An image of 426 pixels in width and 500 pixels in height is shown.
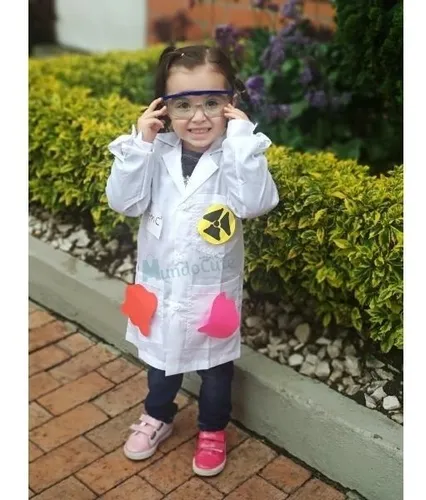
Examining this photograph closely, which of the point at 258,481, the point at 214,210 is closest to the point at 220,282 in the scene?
the point at 214,210

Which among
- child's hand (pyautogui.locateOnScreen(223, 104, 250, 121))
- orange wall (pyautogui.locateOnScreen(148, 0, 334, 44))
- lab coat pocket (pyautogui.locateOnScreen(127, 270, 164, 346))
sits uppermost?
orange wall (pyautogui.locateOnScreen(148, 0, 334, 44))

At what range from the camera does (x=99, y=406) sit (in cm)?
329

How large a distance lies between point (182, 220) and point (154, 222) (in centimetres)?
11

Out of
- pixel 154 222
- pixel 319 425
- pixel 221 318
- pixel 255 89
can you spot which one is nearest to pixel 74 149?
pixel 255 89

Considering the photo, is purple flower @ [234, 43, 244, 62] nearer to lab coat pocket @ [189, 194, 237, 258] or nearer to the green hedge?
the green hedge

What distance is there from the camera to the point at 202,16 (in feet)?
21.7

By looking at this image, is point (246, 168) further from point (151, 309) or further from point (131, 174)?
point (151, 309)

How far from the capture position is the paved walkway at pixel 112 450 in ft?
9.37

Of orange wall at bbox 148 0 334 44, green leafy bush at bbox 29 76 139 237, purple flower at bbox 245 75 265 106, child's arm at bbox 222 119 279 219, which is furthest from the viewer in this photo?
orange wall at bbox 148 0 334 44

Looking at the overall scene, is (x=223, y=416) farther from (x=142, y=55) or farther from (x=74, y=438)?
(x=142, y=55)

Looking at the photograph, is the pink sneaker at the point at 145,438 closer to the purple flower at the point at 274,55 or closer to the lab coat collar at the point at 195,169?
the lab coat collar at the point at 195,169

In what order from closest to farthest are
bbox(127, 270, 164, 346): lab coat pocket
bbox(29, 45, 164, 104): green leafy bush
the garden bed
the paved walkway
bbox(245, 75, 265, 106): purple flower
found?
bbox(127, 270, 164, 346): lab coat pocket < the paved walkway < the garden bed < bbox(245, 75, 265, 106): purple flower < bbox(29, 45, 164, 104): green leafy bush

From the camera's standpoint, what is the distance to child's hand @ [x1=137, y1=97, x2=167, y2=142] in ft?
8.36

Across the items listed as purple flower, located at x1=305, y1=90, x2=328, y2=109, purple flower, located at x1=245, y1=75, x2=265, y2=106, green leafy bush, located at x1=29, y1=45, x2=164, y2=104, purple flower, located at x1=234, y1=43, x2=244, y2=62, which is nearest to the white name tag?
purple flower, located at x1=245, y1=75, x2=265, y2=106
